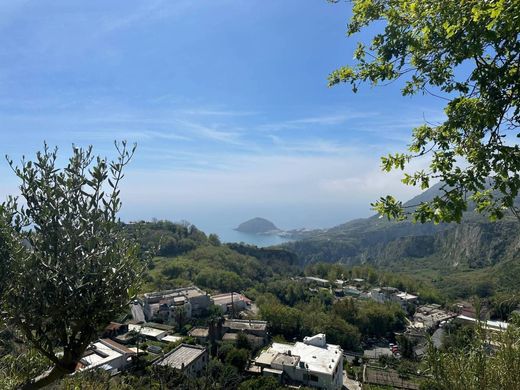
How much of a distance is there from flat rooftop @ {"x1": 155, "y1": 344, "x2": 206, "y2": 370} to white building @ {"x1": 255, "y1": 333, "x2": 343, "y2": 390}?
527 centimetres

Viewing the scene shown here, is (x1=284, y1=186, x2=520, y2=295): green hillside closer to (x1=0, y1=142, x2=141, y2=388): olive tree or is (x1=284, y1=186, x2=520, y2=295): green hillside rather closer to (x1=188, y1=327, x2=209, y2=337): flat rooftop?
(x1=188, y1=327, x2=209, y2=337): flat rooftop

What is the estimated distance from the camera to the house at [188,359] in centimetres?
2700

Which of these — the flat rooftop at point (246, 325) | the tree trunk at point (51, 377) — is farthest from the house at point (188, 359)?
the tree trunk at point (51, 377)

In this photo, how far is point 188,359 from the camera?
28547 mm

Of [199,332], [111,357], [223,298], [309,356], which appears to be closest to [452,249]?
[223,298]

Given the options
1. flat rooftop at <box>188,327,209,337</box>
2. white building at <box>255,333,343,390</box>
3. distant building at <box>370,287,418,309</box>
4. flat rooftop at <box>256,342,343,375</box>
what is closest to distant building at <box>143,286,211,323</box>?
flat rooftop at <box>188,327,209,337</box>

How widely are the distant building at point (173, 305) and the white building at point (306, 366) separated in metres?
16.5

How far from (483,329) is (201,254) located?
8226 cm

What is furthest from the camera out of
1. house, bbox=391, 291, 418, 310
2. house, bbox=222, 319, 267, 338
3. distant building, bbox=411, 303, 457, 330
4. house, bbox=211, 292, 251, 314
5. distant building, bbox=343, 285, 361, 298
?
distant building, bbox=343, 285, 361, 298

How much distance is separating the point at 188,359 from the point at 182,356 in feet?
3.22

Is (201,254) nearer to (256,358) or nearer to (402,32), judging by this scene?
(256,358)

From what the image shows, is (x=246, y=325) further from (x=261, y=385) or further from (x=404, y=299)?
(x=404, y=299)

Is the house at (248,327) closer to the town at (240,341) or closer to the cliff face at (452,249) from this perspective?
the town at (240,341)

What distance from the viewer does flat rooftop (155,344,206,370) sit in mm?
27359
